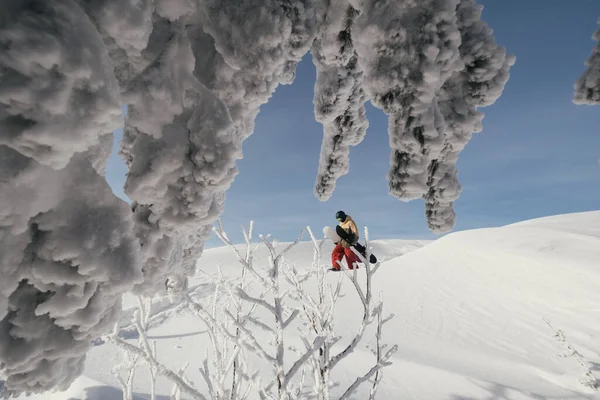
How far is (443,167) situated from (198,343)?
6688mm

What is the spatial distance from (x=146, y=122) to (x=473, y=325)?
356 inches

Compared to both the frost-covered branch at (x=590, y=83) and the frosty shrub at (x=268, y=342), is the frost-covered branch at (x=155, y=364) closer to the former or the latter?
the frosty shrub at (x=268, y=342)

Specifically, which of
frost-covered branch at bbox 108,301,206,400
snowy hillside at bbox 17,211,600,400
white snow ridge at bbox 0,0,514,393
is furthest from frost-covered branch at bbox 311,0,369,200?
snowy hillside at bbox 17,211,600,400

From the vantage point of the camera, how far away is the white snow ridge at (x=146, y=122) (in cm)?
71

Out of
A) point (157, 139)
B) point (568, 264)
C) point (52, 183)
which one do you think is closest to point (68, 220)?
point (52, 183)

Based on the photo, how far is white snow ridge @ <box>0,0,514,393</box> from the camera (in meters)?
0.71

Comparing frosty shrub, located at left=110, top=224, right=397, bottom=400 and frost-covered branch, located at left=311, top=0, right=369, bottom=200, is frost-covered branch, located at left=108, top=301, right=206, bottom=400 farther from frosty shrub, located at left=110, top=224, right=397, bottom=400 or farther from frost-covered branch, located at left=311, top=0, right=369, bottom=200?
frost-covered branch, located at left=311, top=0, right=369, bottom=200

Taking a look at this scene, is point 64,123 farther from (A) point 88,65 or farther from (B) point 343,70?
(B) point 343,70

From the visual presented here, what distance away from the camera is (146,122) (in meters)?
1.08

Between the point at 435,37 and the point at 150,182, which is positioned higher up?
the point at 435,37

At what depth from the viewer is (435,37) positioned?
3.89ft

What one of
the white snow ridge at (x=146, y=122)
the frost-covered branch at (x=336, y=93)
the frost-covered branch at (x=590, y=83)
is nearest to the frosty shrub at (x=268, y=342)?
the white snow ridge at (x=146, y=122)

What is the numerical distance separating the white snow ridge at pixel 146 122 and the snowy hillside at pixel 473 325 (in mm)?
2861

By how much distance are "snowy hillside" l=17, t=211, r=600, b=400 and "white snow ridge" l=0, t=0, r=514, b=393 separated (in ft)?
9.39
